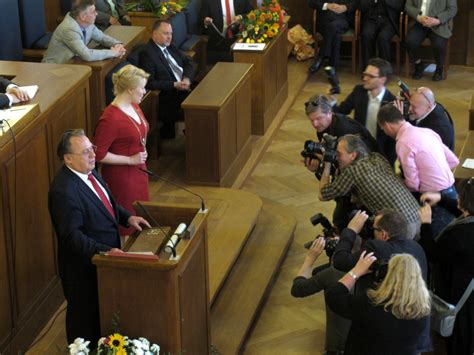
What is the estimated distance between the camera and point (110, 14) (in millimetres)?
10164

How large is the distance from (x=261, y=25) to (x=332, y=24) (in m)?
1.94

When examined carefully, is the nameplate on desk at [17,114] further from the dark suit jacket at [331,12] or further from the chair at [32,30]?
the dark suit jacket at [331,12]

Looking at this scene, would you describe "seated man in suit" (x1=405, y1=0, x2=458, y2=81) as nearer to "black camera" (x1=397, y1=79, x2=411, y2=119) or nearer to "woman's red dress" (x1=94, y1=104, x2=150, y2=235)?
"black camera" (x1=397, y1=79, x2=411, y2=119)

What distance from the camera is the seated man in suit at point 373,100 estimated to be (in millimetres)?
A: 6785

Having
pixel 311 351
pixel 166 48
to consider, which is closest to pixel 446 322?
pixel 311 351

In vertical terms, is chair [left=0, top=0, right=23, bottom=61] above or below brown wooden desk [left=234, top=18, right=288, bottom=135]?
above

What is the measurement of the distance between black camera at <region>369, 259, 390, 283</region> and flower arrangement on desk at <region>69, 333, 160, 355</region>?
1.08 meters

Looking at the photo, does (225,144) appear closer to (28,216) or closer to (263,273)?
(263,273)

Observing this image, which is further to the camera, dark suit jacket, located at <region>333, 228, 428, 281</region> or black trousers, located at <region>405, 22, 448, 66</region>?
black trousers, located at <region>405, 22, 448, 66</region>

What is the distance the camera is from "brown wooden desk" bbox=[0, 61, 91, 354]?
5.20 metres

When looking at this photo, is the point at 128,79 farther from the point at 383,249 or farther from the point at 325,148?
the point at 383,249

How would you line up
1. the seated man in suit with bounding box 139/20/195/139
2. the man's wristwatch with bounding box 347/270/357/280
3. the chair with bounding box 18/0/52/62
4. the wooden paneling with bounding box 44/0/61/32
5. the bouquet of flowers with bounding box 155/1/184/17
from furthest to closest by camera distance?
the wooden paneling with bounding box 44/0/61/32, the bouquet of flowers with bounding box 155/1/184/17, the chair with bounding box 18/0/52/62, the seated man in suit with bounding box 139/20/195/139, the man's wristwatch with bounding box 347/270/357/280

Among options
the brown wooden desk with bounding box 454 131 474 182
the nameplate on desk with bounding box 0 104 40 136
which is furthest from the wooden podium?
the brown wooden desk with bounding box 454 131 474 182

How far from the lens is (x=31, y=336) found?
5555 mm
